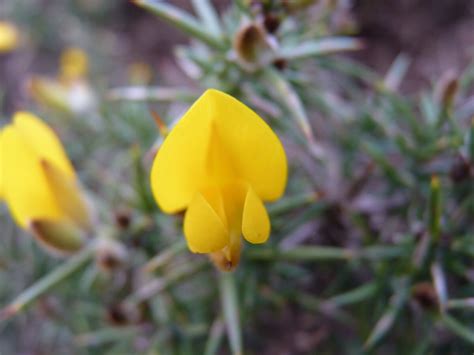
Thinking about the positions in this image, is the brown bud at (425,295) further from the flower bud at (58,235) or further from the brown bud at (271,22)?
the flower bud at (58,235)

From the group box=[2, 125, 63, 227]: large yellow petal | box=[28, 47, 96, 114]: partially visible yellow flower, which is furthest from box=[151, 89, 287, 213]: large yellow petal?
box=[28, 47, 96, 114]: partially visible yellow flower

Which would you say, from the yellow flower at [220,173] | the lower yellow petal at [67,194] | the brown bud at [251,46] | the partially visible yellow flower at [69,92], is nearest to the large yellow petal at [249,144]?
the yellow flower at [220,173]

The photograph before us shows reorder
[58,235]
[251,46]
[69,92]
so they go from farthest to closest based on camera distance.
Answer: [69,92], [58,235], [251,46]

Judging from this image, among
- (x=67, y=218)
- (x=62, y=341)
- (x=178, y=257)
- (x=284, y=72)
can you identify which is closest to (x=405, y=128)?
(x=284, y=72)

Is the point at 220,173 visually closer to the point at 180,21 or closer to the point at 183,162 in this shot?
the point at 183,162

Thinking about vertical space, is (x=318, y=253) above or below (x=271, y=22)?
below

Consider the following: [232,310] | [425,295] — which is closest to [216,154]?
[232,310]

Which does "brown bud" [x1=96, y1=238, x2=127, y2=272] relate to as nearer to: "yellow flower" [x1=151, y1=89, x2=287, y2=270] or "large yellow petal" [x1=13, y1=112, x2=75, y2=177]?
"large yellow petal" [x1=13, y1=112, x2=75, y2=177]
